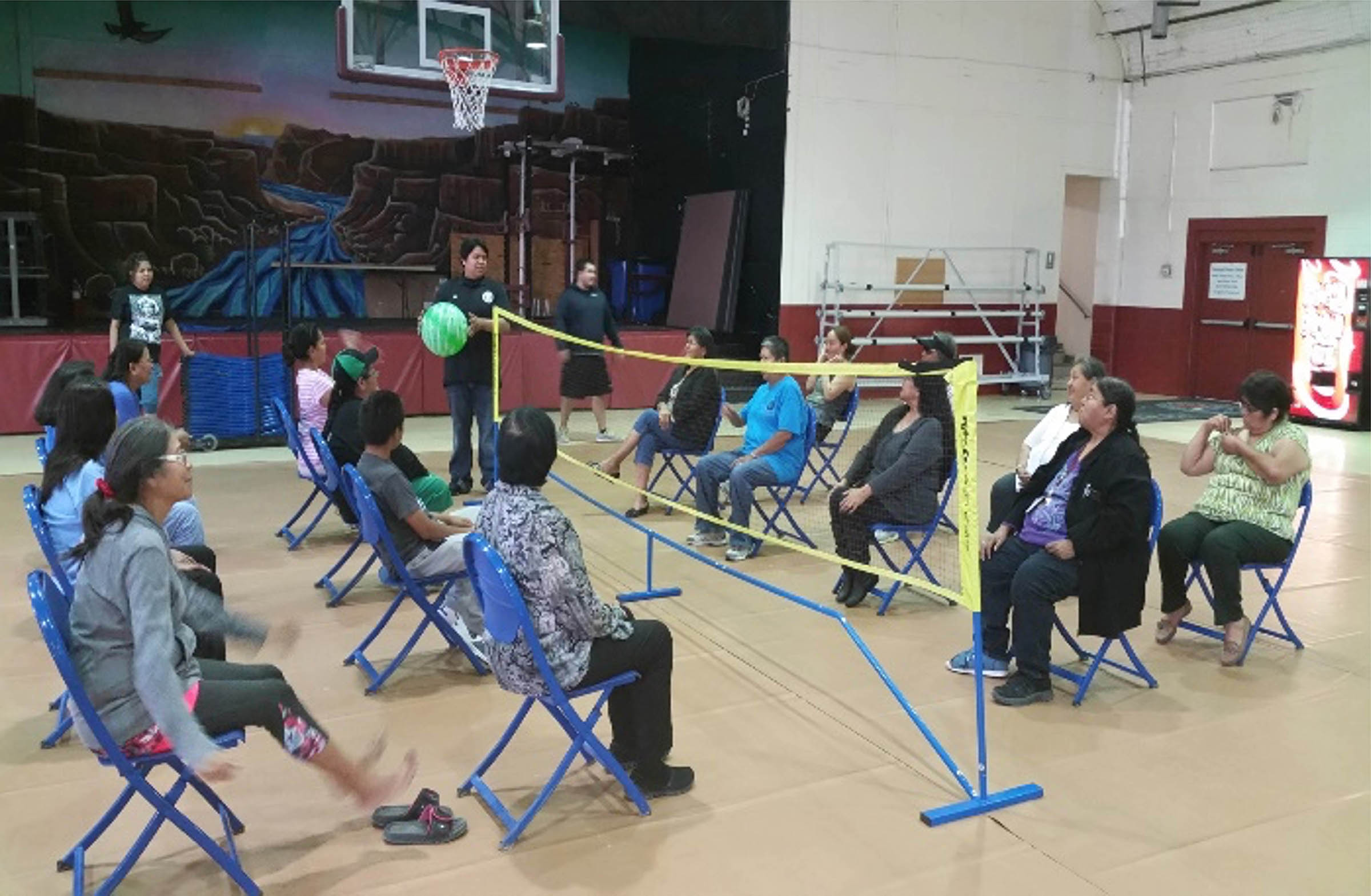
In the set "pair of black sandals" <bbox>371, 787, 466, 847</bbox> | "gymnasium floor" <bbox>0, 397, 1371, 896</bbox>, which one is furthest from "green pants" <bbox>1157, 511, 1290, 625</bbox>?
"pair of black sandals" <bbox>371, 787, 466, 847</bbox>

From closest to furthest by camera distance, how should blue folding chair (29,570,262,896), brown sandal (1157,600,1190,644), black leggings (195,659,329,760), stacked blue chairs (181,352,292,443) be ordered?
blue folding chair (29,570,262,896) < black leggings (195,659,329,760) < brown sandal (1157,600,1190,644) < stacked blue chairs (181,352,292,443)

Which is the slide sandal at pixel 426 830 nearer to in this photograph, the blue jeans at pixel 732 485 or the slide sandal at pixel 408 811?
the slide sandal at pixel 408 811

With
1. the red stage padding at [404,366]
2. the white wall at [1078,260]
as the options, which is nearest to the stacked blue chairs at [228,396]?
the red stage padding at [404,366]

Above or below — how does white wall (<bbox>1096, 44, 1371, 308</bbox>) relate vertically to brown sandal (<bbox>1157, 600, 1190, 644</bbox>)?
above

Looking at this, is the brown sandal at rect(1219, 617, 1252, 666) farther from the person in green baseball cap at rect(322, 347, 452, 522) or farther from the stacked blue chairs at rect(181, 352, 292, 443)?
the stacked blue chairs at rect(181, 352, 292, 443)

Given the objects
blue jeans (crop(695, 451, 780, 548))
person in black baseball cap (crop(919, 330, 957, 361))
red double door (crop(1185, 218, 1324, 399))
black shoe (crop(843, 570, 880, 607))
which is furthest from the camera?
red double door (crop(1185, 218, 1324, 399))

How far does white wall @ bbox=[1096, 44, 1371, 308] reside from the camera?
538 inches

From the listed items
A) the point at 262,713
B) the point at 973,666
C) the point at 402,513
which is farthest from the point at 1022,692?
the point at 262,713

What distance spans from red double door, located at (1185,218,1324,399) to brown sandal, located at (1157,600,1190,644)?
34.5ft

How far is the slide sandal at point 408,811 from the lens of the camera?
142 inches

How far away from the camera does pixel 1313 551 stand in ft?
24.4

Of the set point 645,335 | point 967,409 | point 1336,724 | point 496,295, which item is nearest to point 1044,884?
point 967,409

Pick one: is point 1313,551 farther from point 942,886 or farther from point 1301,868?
point 942,886

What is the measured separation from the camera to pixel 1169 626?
18.2 ft
